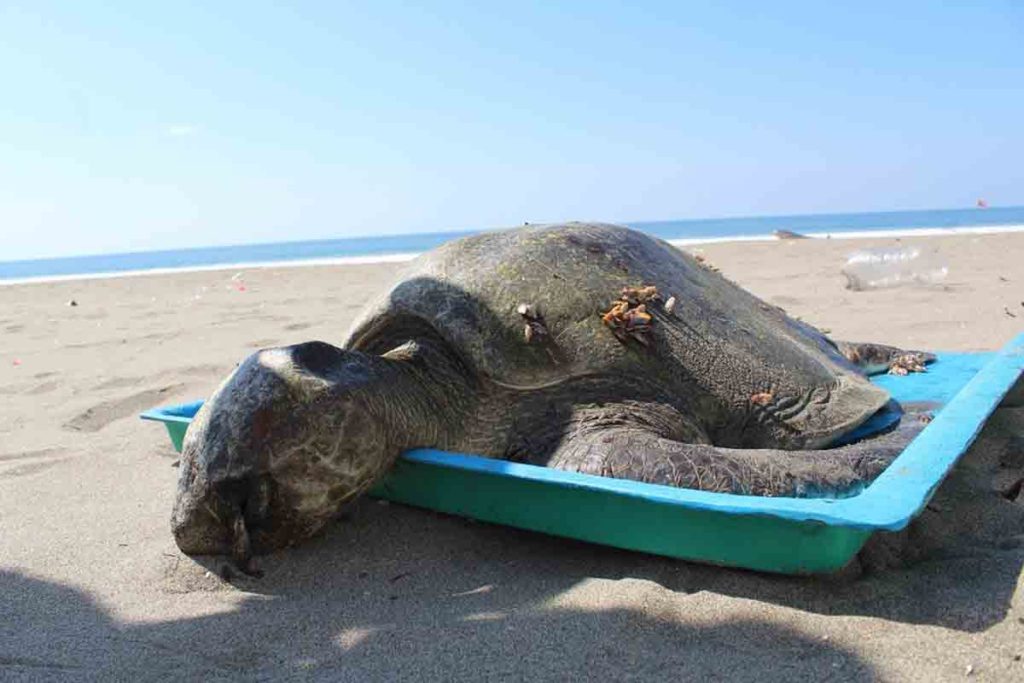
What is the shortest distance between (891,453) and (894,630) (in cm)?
86

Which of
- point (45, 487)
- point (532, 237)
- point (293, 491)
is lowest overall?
point (45, 487)

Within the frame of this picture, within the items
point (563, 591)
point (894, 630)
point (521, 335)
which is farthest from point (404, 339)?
point (894, 630)

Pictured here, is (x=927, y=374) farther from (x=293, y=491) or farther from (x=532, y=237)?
(x=293, y=491)

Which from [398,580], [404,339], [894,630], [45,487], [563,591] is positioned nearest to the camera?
[894,630]

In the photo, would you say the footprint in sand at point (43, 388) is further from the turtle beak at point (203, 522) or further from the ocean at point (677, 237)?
the ocean at point (677, 237)

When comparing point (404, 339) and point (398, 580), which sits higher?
point (404, 339)

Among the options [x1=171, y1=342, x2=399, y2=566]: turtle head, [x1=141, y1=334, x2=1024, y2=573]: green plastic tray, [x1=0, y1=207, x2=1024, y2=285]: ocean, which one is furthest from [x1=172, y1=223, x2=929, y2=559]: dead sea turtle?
[x1=0, y1=207, x2=1024, y2=285]: ocean

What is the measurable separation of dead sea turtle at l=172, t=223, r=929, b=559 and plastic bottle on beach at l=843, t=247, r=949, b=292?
532 centimetres

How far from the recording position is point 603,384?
2838 mm

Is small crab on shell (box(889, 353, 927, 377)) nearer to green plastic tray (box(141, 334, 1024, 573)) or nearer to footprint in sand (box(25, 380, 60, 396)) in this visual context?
green plastic tray (box(141, 334, 1024, 573))

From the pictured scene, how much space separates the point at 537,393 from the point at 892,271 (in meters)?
7.22

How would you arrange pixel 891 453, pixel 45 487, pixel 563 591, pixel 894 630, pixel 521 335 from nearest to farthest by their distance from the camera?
1. pixel 894 630
2. pixel 563 591
3. pixel 891 453
4. pixel 521 335
5. pixel 45 487

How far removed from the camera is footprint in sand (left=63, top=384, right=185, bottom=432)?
428 cm

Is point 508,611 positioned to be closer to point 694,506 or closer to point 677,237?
point 694,506
